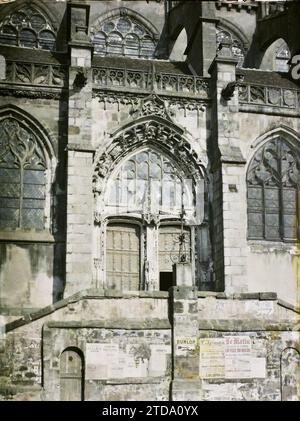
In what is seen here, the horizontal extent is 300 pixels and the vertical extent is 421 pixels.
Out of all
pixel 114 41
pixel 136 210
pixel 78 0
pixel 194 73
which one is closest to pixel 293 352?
pixel 136 210

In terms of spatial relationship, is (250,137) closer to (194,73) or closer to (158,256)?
(194,73)

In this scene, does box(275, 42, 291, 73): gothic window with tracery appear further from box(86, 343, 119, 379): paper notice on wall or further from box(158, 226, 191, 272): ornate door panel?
box(86, 343, 119, 379): paper notice on wall

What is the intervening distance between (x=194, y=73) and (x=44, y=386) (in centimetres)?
1164

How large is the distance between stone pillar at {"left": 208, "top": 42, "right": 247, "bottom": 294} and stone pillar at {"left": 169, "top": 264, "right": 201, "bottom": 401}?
142 inches

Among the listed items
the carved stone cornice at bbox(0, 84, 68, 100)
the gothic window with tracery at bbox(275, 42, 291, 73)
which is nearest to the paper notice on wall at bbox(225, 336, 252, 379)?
the carved stone cornice at bbox(0, 84, 68, 100)

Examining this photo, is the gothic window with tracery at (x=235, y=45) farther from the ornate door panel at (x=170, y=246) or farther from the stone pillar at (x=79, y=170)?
the ornate door panel at (x=170, y=246)

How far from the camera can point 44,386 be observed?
42.2 feet

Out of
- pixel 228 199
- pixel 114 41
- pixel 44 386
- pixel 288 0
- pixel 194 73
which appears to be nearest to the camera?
pixel 44 386

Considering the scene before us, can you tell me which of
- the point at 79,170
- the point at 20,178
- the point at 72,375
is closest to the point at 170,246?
the point at 79,170

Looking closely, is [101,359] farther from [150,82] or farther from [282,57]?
[282,57]

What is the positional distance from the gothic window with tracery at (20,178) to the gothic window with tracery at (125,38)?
7.90 m

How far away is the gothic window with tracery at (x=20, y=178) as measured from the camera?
17688 mm

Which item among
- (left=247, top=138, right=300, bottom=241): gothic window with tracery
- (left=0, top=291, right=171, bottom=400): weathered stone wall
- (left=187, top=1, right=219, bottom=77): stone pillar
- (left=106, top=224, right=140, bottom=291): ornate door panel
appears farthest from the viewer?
(left=187, top=1, right=219, bottom=77): stone pillar

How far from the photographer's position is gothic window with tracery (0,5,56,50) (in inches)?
945
